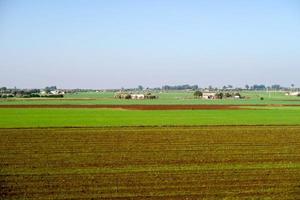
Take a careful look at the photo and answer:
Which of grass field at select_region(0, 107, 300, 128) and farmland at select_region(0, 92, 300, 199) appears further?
grass field at select_region(0, 107, 300, 128)

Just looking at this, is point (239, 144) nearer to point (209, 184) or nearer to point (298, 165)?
point (298, 165)

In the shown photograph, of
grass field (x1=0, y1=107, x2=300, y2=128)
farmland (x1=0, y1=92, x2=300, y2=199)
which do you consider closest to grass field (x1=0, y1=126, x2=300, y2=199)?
farmland (x1=0, y1=92, x2=300, y2=199)

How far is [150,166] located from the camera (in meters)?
17.4

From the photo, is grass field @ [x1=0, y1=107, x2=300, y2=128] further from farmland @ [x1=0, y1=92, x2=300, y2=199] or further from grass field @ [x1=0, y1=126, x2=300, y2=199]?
grass field @ [x1=0, y1=126, x2=300, y2=199]

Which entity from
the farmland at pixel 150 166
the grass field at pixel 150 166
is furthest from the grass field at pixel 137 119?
the grass field at pixel 150 166

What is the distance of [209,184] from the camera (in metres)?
14.4

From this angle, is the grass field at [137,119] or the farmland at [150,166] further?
the grass field at [137,119]

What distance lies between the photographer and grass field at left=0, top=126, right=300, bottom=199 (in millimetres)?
13461

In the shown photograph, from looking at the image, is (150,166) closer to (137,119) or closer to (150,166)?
(150,166)

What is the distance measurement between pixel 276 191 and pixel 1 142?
15492mm

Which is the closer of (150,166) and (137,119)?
(150,166)

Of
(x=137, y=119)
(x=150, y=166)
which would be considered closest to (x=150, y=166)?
(x=150, y=166)

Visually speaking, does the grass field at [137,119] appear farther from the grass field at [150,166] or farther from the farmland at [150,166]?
the grass field at [150,166]

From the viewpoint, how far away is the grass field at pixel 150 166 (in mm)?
13461
